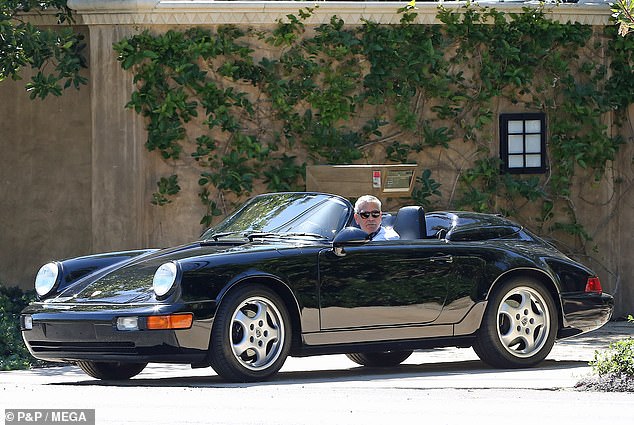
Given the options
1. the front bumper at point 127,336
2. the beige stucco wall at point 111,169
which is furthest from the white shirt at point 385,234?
the beige stucco wall at point 111,169

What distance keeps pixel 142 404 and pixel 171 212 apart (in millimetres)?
7632

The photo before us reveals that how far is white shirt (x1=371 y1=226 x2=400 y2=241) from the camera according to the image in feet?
32.8

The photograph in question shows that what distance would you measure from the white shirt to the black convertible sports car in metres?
0.07

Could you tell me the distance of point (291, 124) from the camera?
14.9 metres

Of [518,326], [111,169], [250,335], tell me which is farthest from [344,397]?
[111,169]

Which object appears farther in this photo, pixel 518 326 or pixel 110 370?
pixel 518 326

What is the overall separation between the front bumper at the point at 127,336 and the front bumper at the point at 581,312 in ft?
9.96

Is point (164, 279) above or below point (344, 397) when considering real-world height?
above

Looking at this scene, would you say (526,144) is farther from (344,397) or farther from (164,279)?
(344,397)

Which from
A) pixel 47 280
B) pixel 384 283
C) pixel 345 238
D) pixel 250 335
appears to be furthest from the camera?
pixel 47 280

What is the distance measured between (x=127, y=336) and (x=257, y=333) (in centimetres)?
88

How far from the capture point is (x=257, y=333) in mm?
8945

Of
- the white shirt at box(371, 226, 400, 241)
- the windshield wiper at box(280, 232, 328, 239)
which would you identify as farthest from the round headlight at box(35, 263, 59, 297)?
the white shirt at box(371, 226, 400, 241)

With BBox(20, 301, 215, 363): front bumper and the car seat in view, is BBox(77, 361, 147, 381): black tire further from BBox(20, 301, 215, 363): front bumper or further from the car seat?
the car seat
